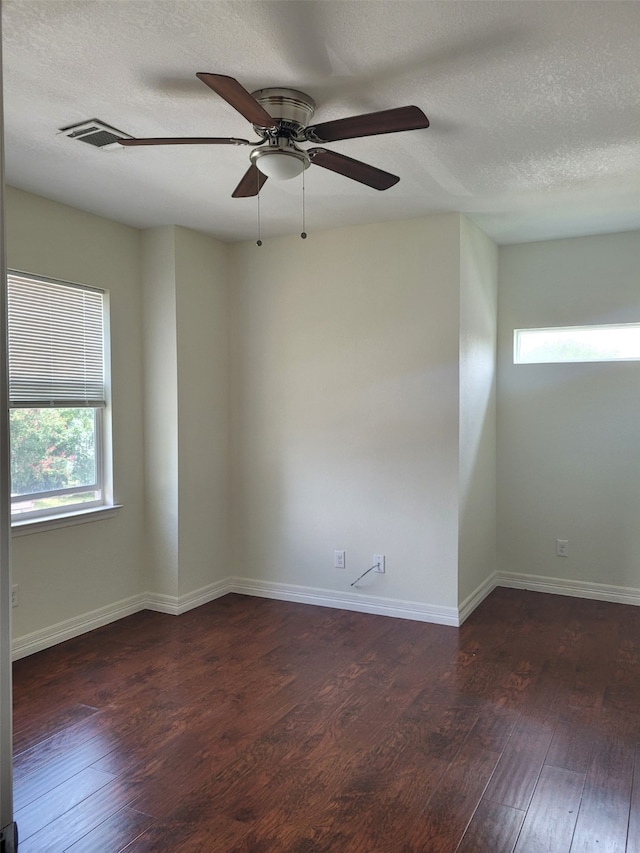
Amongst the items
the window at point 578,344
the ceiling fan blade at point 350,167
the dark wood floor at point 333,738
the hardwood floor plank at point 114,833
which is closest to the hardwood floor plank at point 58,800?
the dark wood floor at point 333,738

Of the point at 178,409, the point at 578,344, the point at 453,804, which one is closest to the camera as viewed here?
the point at 453,804

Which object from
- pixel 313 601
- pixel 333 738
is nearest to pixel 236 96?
pixel 333 738

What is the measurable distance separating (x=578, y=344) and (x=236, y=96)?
11.4 feet

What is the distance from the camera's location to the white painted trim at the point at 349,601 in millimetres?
4066

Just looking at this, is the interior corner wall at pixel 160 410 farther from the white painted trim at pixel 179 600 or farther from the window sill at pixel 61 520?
the window sill at pixel 61 520

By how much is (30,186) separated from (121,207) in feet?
1.76

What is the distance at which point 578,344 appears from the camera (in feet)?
15.3

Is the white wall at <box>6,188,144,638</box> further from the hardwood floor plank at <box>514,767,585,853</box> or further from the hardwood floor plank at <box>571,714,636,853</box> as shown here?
the hardwood floor plank at <box>571,714,636,853</box>

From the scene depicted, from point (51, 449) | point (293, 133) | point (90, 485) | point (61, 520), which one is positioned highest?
point (293, 133)

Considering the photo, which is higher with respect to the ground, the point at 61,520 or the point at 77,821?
the point at 61,520

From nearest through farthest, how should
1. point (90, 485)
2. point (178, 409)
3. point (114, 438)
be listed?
point (90, 485) < point (114, 438) < point (178, 409)

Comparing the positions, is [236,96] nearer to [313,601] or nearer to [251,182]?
[251,182]

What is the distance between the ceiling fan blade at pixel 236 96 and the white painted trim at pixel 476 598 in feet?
10.1

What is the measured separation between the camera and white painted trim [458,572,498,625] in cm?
408
